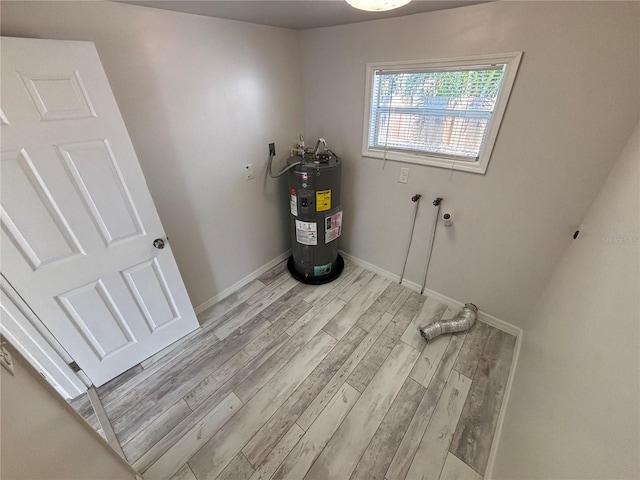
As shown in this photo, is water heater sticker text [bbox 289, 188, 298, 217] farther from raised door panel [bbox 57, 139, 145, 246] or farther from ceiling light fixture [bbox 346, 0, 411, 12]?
ceiling light fixture [bbox 346, 0, 411, 12]

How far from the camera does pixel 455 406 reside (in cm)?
146

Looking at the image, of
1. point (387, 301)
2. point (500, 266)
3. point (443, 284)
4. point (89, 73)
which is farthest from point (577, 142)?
point (89, 73)

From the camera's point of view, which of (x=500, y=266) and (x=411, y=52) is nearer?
(x=411, y=52)

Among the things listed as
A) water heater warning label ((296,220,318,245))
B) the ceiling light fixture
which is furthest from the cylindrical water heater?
the ceiling light fixture

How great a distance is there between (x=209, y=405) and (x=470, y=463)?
4.76 ft

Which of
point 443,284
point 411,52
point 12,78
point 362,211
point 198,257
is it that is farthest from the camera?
point 362,211

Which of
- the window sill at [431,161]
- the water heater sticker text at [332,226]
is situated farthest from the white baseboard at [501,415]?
the water heater sticker text at [332,226]

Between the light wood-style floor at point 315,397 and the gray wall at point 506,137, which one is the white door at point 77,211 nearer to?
the light wood-style floor at point 315,397

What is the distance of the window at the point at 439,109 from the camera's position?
1.43 m

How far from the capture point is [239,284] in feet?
7.73

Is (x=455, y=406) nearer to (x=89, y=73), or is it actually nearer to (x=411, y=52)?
(x=411, y=52)

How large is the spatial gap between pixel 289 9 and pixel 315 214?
129 cm

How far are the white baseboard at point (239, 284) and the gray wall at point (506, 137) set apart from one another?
0.93 meters

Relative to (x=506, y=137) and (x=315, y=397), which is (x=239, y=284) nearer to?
(x=315, y=397)
